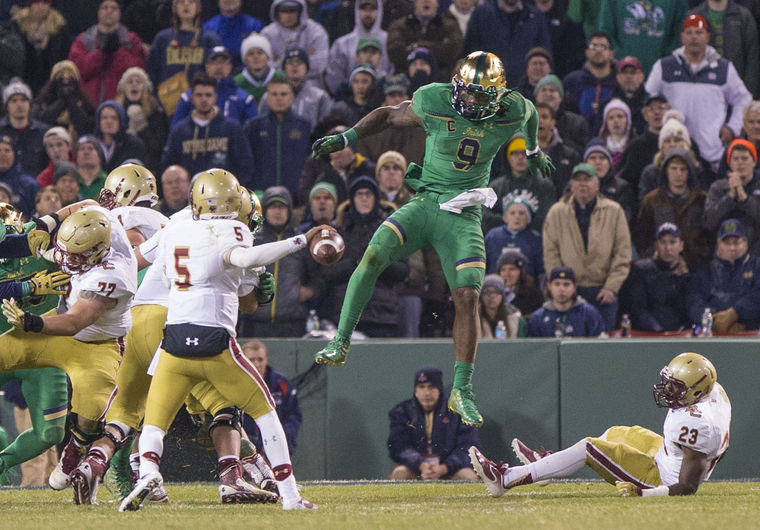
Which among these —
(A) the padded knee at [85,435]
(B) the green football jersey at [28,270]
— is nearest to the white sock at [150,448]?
(A) the padded knee at [85,435]

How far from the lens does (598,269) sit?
12.6m

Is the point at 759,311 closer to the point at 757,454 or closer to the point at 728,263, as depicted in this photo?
the point at 728,263

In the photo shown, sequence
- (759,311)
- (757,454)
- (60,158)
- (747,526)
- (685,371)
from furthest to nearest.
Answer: (60,158), (759,311), (757,454), (685,371), (747,526)

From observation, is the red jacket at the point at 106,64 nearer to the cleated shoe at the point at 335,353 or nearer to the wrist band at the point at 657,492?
the cleated shoe at the point at 335,353

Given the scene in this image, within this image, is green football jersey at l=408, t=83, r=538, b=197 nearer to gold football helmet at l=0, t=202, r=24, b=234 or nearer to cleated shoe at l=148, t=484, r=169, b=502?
cleated shoe at l=148, t=484, r=169, b=502

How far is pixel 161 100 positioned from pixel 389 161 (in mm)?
3617

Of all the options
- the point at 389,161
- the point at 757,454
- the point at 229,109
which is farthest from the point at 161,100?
the point at 757,454

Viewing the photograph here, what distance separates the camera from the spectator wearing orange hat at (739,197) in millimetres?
12648

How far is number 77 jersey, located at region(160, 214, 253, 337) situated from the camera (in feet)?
26.4

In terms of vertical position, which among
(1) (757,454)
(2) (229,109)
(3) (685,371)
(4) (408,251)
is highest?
(2) (229,109)

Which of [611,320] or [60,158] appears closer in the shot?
[611,320]

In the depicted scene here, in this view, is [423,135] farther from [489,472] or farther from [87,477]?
[87,477]

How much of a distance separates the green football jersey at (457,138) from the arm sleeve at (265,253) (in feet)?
5.69

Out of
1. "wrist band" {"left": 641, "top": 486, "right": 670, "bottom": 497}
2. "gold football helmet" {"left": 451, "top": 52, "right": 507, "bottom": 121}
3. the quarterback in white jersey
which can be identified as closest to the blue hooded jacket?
"gold football helmet" {"left": 451, "top": 52, "right": 507, "bottom": 121}
